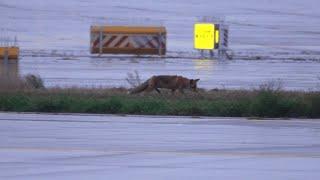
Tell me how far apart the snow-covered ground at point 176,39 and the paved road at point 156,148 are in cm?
757

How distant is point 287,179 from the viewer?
11031 mm

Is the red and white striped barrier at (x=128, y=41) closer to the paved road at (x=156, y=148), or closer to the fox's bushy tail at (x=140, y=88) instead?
the fox's bushy tail at (x=140, y=88)

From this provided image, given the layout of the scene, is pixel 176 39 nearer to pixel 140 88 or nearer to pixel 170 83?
pixel 140 88

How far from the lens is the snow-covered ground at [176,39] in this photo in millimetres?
28828

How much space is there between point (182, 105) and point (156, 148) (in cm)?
693

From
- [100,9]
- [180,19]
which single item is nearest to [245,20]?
[180,19]

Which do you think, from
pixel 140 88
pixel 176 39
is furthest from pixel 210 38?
pixel 140 88

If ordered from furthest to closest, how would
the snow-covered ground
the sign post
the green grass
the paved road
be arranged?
the sign post < the snow-covered ground < the green grass < the paved road

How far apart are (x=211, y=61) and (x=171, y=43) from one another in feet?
30.7

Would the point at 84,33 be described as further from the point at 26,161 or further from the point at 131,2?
the point at 26,161

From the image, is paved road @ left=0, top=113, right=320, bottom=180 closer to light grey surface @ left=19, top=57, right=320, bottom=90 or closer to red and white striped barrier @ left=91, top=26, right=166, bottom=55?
light grey surface @ left=19, top=57, right=320, bottom=90

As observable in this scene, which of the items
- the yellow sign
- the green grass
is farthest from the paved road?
the yellow sign

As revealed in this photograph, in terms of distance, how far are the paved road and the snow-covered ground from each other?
7574 mm

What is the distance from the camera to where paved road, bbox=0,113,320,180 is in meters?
11.4
